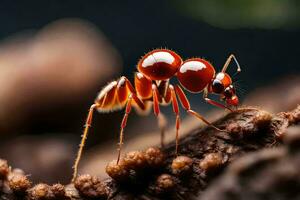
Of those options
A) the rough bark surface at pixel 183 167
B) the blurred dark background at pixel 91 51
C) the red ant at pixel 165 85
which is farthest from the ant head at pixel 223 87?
the blurred dark background at pixel 91 51

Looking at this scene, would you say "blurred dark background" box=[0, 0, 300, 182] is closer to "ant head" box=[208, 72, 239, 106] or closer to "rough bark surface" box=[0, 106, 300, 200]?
"ant head" box=[208, 72, 239, 106]

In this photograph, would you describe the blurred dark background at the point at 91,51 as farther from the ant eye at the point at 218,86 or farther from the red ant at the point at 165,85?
the ant eye at the point at 218,86

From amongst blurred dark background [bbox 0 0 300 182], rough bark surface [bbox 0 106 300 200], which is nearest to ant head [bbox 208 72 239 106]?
rough bark surface [bbox 0 106 300 200]

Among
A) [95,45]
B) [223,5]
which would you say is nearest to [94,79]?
[95,45]

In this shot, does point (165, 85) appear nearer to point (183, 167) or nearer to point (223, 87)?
point (223, 87)

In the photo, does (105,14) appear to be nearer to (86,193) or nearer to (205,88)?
(205,88)
